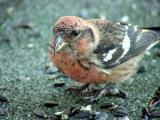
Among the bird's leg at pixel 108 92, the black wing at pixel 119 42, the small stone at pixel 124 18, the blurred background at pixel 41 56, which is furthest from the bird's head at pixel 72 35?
the small stone at pixel 124 18

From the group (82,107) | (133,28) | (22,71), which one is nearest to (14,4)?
(22,71)

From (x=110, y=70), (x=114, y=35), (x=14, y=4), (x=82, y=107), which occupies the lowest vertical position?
(x=82, y=107)

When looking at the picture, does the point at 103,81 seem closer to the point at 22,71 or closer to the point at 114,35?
the point at 114,35

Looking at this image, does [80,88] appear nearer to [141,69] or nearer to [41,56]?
[141,69]

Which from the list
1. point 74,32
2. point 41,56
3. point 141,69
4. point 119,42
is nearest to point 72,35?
point 74,32

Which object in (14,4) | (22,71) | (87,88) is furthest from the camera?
(14,4)

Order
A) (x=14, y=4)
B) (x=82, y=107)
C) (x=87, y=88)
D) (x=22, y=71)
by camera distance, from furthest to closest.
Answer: (x=14, y=4)
(x=22, y=71)
(x=87, y=88)
(x=82, y=107)

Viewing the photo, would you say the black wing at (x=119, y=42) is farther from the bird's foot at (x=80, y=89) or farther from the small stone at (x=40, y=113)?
the small stone at (x=40, y=113)
